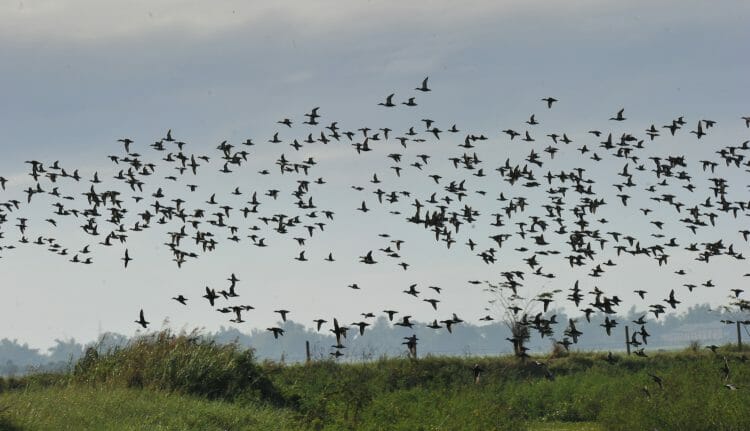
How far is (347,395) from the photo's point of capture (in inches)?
1190

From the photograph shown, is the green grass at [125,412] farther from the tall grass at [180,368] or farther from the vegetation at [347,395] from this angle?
the tall grass at [180,368]

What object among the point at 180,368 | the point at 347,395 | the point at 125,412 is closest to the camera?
the point at 125,412

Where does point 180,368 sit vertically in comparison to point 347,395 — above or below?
above

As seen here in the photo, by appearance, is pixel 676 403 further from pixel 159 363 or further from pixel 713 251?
pixel 159 363

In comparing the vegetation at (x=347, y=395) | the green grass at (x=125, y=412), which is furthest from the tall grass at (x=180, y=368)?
the green grass at (x=125, y=412)

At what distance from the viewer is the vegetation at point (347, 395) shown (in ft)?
90.8

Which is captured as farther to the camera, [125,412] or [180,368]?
[180,368]

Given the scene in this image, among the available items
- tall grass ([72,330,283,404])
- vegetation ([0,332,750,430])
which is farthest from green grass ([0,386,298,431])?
tall grass ([72,330,283,404])

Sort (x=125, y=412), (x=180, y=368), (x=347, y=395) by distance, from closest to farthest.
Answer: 1. (x=125, y=412)
2. (x=347, y=395)
3. (x=180, y=368)

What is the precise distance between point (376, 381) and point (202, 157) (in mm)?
14519

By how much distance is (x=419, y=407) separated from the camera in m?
30.6

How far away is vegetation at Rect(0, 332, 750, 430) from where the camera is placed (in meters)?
27.7

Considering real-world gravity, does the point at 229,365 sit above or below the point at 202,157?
below

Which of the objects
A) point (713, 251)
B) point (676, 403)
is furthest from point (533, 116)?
point (676, 403)
